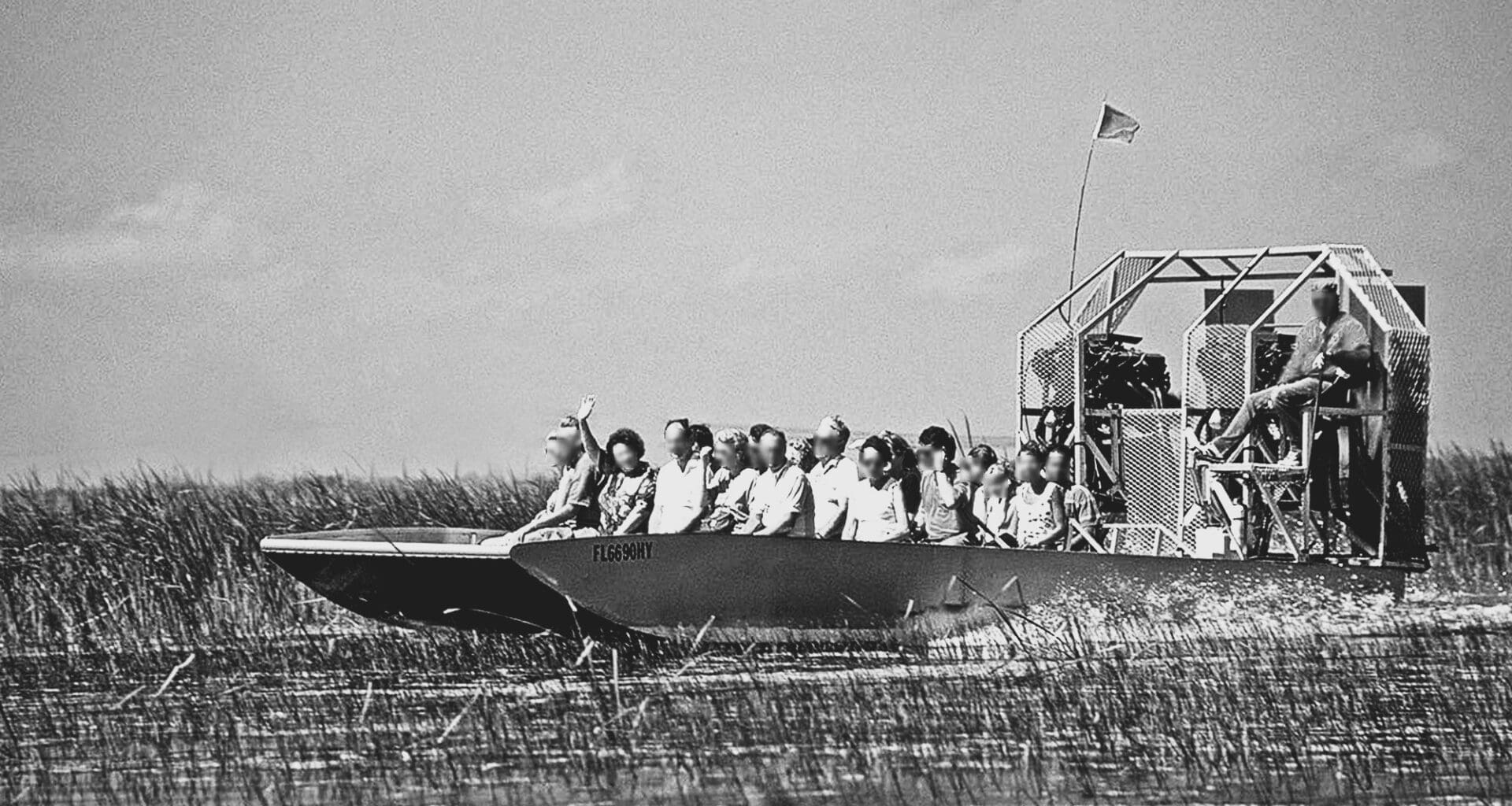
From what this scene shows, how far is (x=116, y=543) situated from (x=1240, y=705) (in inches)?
494

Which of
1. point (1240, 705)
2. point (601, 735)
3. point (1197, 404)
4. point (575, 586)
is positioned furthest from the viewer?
point (1197, 404)

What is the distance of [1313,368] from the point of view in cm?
1683

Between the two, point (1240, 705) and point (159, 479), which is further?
point (159, 479)

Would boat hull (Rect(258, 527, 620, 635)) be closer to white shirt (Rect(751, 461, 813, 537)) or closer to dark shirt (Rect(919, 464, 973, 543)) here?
white shirt (Rect(751, 461, 813, 537))

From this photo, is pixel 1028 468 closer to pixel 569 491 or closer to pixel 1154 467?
pixel 1154 467

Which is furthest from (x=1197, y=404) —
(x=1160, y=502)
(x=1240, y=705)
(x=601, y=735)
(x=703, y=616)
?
(x=601, y=735)

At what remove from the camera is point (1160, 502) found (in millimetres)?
18203

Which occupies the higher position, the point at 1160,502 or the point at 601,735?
the point at 1160,502

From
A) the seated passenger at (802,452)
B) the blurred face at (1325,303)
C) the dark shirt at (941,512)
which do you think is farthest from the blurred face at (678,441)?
the blurred face at (1325,303)

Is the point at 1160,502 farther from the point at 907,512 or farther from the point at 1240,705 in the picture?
the point at 1240,705

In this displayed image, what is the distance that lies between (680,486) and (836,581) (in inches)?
45.5

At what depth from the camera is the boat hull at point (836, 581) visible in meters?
14.8

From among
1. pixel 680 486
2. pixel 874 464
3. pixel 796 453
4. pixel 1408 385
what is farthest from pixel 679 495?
pixel 1408 385

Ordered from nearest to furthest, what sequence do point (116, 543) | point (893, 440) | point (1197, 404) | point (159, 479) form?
point (893, 440) → point (1197, 404) → point (116, 543) → point (159, 479)
